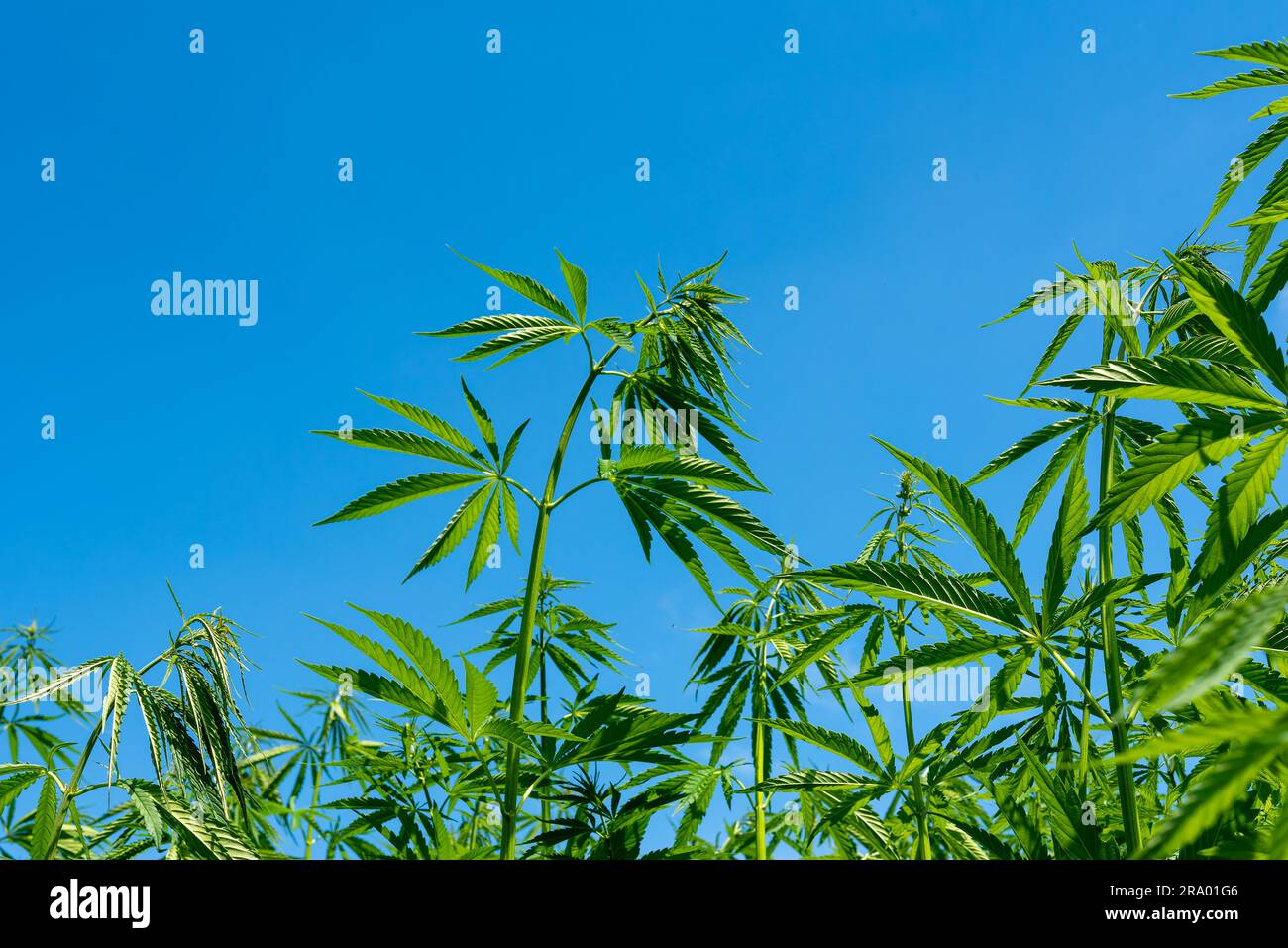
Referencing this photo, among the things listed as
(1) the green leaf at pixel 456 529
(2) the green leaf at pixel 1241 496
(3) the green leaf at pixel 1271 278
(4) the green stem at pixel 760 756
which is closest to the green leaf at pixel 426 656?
(1) the green leaf at pixel 456 529

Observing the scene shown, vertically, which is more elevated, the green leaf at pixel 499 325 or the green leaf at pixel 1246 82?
the green leaf at pixel 1246 82

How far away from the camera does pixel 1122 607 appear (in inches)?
91.3

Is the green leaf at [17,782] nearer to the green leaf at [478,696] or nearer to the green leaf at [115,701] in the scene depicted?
the green leaf at [115,701]

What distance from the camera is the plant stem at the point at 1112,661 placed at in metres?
1.65

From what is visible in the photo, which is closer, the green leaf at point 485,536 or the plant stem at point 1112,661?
the plant stem at point 1112,661

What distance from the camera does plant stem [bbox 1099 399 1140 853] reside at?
165 cm

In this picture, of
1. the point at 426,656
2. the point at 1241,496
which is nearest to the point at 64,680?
the point at 426,656

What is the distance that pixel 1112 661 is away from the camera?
1.78m

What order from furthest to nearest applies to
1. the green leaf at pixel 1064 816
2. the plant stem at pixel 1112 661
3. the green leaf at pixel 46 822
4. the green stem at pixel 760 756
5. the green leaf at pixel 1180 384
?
1. the green stem at pixel 760 756
2. the green leaf at pixel 46 822
3. the green leaf at pixel 1064 816
4. the plant stem at pixel 1112 661
5. the green leaf at pixel 1180 384

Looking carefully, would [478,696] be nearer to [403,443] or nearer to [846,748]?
[403,443]

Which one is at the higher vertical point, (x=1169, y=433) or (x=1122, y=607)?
(x=1169, y=433)
